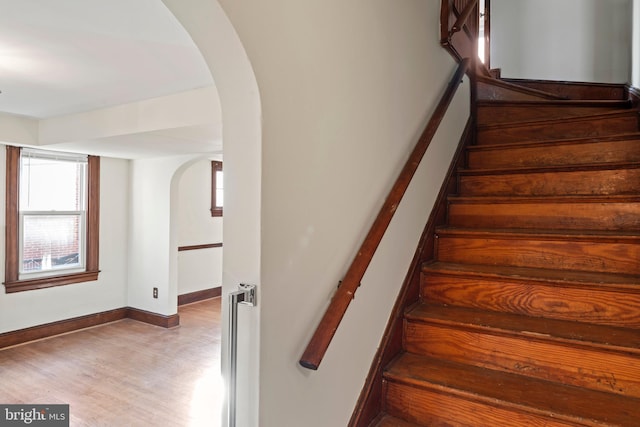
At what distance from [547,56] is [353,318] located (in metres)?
3.72

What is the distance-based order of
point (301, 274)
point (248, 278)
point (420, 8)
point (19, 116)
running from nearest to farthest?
point (248, 278) → point (301, 274) → point (420, 8) → point (19, 116)

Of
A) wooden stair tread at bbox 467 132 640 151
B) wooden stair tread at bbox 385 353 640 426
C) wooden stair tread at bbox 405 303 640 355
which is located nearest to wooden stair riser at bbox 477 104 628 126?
wooden stair tread at bbox 467 132 640 151

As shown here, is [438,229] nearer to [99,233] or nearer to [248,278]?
[248,278]

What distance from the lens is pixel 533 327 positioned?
1.49 metres

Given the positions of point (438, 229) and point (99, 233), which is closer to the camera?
point (438, 229)

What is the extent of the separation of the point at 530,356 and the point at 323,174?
3.52ft

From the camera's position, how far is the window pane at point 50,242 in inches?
157

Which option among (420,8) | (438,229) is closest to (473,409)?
(438,229)

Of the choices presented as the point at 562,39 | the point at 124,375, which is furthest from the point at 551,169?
the point at 124,375

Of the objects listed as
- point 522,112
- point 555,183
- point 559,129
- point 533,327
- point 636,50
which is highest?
point 636,50

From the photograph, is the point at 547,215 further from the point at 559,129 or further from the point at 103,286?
the point at 103,286

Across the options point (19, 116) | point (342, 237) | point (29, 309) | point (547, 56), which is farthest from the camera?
point (29, 309)

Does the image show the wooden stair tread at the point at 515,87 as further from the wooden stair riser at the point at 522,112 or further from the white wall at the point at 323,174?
the white wall at the point at 323,174

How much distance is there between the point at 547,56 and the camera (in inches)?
146
